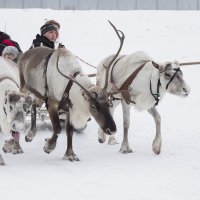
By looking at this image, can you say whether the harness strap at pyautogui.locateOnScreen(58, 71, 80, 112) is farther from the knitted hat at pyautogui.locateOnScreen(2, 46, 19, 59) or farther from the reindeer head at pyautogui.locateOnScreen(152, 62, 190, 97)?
the knitted hat at pyautogui.locateOnScreen(2, 46, 19, 59)

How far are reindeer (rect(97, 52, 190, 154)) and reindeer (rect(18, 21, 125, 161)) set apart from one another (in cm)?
59

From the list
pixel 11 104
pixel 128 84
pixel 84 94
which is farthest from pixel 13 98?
pixel 128 84

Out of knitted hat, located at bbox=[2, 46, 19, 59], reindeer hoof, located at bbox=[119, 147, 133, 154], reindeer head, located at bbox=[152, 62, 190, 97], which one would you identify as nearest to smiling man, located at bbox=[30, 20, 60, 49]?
knitted hat, located at bbox=[2, 46, 19, 59]

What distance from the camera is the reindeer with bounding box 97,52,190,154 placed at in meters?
6.60

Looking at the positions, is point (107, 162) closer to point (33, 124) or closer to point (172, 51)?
point (33, 124)

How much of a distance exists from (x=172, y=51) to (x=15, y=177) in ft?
43.2

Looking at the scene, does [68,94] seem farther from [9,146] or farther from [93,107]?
[9,146]

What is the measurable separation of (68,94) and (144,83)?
1.15 metres

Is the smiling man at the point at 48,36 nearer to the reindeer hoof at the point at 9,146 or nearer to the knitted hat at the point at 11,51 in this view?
the knitted hat at the point at 11,51

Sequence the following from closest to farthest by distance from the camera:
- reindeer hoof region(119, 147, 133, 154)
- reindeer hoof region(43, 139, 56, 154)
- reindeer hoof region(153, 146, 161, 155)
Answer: reindeer hoof region(43, 139, 56, 154)
reindeer hoof region(153, 146, 161, 155)
reindeer hoof region(119, 147, 133, 154)

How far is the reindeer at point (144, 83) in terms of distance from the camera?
6.60 m

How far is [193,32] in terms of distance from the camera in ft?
65.1

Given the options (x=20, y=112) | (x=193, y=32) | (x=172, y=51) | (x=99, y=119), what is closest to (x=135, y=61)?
(x=99, y=119)

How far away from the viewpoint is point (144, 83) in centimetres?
680
